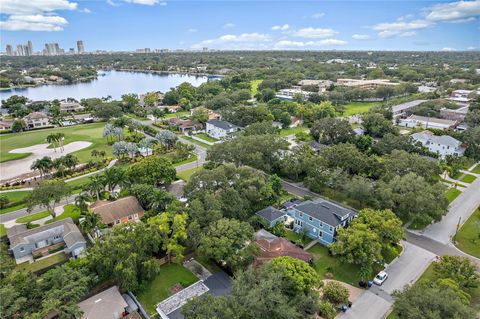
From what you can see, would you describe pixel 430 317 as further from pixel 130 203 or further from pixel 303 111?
pixel 303 111

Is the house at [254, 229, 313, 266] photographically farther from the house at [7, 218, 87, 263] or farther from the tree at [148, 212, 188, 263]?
the house at [7, 218, 87, 263]

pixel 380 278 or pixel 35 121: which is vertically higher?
pixel 35 121

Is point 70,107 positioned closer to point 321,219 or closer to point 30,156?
point 30,156

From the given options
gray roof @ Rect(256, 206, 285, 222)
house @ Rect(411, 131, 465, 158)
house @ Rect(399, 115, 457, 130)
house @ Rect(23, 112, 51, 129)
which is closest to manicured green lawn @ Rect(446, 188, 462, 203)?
house @ Rect(411, 131, 465, 158)

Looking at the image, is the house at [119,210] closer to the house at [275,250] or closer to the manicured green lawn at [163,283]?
the manicured green lawn at [163,283]

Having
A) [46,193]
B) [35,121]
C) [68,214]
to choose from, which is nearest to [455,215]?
[68,214]

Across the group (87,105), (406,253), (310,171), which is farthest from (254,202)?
(87,105)
